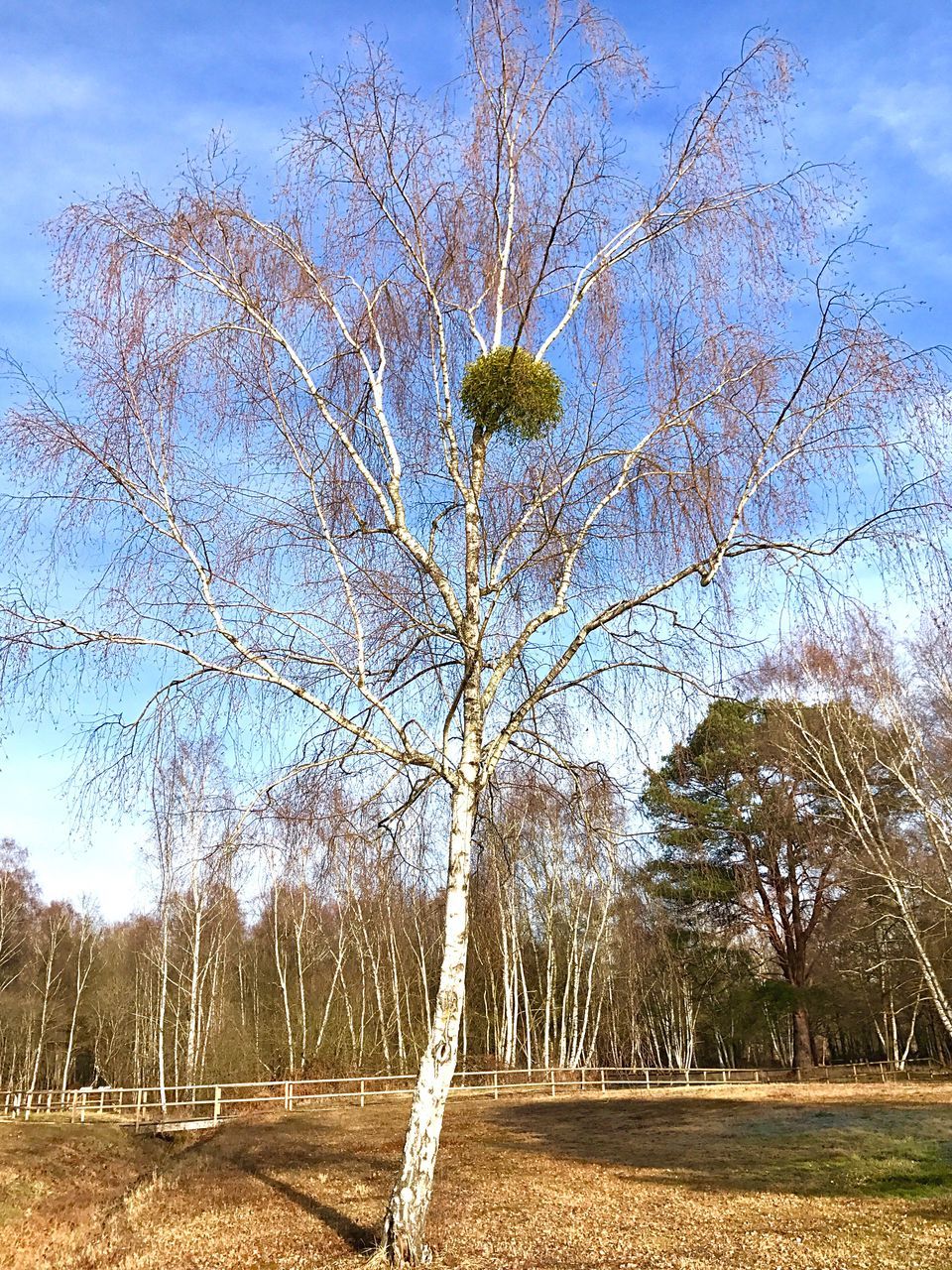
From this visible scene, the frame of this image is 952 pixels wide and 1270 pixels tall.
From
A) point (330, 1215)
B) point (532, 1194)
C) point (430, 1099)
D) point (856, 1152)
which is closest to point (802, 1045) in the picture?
point (856, 1152)

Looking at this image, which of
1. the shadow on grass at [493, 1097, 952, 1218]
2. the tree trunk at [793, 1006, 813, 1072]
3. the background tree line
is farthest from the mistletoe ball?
the tree trunk at [793, 1006, 813, 1072]

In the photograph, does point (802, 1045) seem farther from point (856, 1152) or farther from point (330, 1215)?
point (330, 1215)

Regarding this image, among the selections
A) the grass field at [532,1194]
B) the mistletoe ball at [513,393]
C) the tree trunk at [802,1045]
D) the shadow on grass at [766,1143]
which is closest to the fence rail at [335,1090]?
the tree trunk at [802,1045]

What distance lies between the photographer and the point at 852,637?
21.4 feet

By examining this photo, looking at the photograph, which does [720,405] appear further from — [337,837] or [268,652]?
[337,837]

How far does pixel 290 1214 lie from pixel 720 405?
26.7 ft

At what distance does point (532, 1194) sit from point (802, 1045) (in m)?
21.9

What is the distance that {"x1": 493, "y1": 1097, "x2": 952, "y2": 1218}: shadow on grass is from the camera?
9352mm

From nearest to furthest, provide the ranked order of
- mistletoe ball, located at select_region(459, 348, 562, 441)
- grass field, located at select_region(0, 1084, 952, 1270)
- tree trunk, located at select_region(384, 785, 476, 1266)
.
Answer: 1. tree trunk, located at select_region(384, 785, 476, 1266)
2. mistletoe ball, located at select_region(459, 348, 562, 441)
3. grass field, located at select_region(0, 1084, 952, 1270)

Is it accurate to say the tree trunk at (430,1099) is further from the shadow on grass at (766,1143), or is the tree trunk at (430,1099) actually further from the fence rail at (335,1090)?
the fence rail at (335,1090)

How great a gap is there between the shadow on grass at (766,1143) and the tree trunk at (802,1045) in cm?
864

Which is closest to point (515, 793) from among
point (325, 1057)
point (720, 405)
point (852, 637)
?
point (852, 637)

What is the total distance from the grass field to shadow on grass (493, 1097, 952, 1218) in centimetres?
6

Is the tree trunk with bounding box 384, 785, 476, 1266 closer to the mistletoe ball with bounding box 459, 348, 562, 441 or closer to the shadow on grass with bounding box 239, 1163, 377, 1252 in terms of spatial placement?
the shadow on grass with bounding box 239, 1163, 377, 1252
